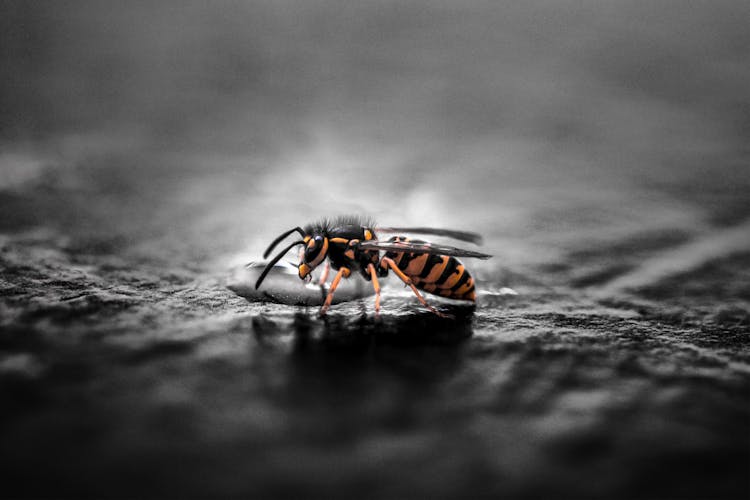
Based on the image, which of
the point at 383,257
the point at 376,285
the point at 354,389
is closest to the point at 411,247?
the point at 383,257

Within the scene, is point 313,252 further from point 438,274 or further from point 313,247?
point 438,274

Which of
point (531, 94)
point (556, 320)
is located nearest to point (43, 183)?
point (556, 320)

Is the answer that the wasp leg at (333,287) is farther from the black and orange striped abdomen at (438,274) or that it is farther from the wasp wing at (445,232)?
the wasp wing at (445,232)

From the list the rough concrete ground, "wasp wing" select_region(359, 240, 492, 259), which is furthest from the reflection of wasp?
the rough concrete ground

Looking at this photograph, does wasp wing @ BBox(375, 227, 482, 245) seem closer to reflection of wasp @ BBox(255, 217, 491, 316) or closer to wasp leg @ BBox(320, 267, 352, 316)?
reflection of wasp @ BBox(255, 217, 491, 316)

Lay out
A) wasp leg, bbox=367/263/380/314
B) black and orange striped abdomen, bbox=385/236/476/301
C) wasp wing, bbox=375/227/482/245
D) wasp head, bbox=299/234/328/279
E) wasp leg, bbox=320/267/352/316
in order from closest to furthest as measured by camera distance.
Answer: wasp leg, bbox=320/267/352/316 < wasp leg, bbox=367/263/380/314 < black and orange striped abdomen, bbox=385/236/476/301 < wasp head, bbox=299/234/328/279 < wasp wing, bbox=375/227/482/245

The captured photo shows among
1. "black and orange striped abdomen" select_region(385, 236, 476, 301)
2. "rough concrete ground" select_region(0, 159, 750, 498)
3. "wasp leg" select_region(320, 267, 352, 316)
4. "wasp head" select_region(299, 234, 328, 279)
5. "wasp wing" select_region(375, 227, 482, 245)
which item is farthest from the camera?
"wasp wing" select_region(375, 227, 482, 245)

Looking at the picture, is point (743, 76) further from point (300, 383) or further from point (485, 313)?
point (300, 383)

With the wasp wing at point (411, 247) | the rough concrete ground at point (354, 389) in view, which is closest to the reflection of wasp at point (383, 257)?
the wasp wing at point (411, 247)
